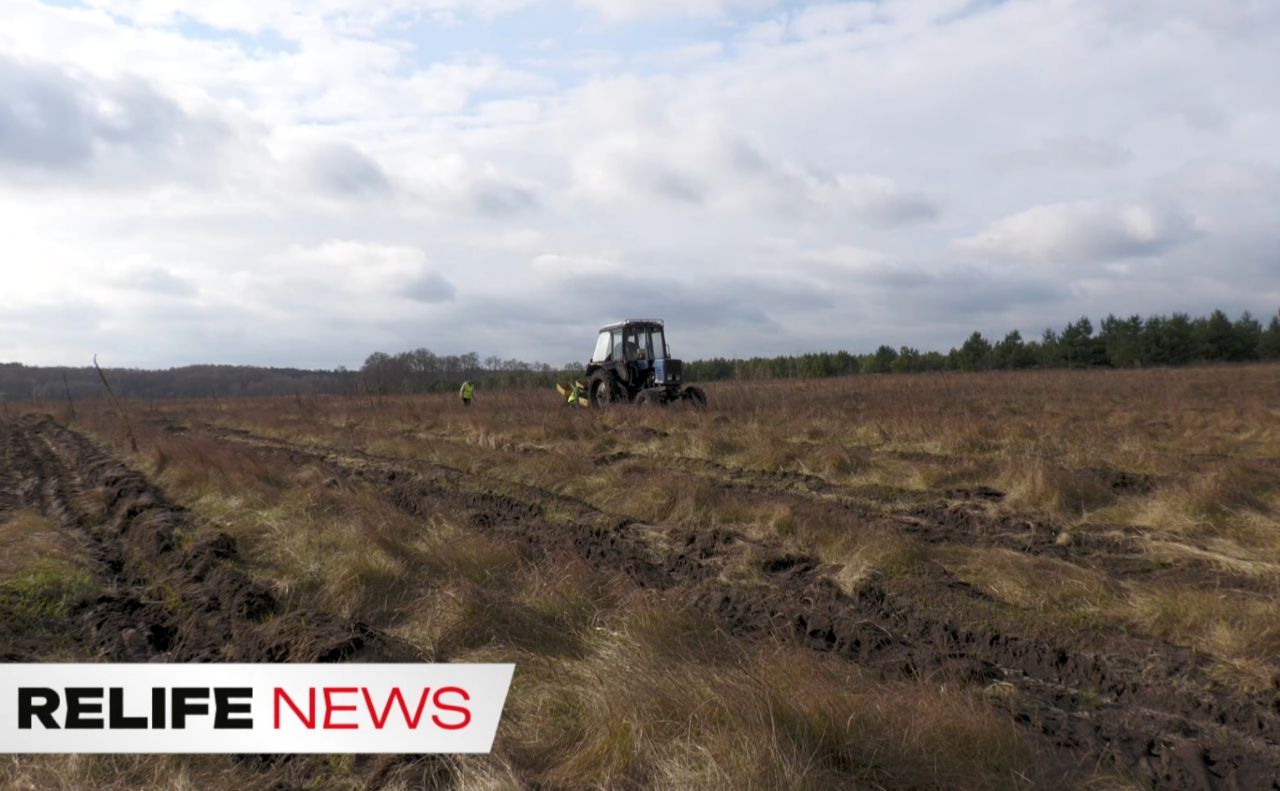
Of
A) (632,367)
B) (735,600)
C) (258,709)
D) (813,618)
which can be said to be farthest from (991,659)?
(632,367)

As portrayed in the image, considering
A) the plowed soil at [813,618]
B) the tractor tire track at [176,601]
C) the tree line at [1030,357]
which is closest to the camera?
the plowed soil at [813,618]

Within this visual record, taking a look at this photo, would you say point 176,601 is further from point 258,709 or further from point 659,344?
point 659,344

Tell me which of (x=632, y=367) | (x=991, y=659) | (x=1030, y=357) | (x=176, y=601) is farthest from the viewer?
(x=1030, y=357)

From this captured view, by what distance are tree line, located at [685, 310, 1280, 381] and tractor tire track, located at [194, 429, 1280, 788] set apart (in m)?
48.2

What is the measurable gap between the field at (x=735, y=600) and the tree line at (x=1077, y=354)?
44.4 metres

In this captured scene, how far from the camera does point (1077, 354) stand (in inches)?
2299

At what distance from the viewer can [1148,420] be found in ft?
54.1

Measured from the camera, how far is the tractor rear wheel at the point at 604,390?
860 inches

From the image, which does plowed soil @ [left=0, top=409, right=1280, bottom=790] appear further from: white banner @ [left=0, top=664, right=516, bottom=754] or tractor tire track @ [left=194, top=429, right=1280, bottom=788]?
white banner @ [left=0, top=664, right=516, bottom=754]

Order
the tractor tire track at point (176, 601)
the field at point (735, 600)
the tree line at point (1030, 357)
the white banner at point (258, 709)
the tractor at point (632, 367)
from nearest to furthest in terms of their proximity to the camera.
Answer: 1. the field at point (735, 600)
2. the white banner at point (258, 709)
3. the tractor tire track at point (176, 601)
4. the tractor at point (632, 367)
5. the tree line at point (1030, 357)

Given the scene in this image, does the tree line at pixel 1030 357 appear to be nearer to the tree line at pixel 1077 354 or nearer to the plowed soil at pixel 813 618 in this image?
the tree line at pixel 1077 354

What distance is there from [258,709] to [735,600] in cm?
319

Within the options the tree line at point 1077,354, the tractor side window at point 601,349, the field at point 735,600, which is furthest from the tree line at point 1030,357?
the field at point 735,600

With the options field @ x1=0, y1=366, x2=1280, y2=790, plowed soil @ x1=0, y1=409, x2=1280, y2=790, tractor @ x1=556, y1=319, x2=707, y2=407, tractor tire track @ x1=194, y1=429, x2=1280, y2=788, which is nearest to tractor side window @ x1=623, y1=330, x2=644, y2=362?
tractor @ x1=556, y1=319, x2=707, y2=407
